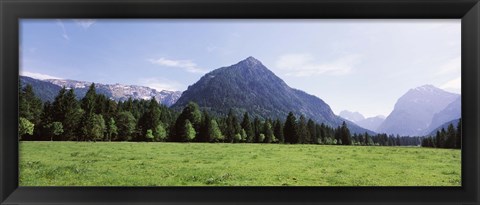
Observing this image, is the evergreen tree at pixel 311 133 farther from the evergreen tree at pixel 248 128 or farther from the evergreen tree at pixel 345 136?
the evergreen tree at pixel 248 128

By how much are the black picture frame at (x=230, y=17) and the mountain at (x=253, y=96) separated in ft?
2.24

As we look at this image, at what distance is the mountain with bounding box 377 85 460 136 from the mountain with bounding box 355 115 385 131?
23mm

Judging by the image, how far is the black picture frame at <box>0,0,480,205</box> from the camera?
1.73m

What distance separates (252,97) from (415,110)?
1.04 m

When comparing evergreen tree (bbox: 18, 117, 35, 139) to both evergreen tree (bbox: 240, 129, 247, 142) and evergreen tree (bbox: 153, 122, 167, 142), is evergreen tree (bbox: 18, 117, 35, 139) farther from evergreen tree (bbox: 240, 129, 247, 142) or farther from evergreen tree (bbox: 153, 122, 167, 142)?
evergreen tree (bbox: 240, 129, 247, 142)

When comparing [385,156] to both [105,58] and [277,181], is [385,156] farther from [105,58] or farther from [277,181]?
[105,58]

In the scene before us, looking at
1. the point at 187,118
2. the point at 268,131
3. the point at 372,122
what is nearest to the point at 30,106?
the point at 187,118

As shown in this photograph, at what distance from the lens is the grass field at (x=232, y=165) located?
212cm

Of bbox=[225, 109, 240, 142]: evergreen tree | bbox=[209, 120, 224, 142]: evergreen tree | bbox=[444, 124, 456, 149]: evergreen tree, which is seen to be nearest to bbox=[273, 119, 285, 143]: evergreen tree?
bbox=[225, 109, 240, 142]: evergreen tree

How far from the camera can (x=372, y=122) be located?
2.39m

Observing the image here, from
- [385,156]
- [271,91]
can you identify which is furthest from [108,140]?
[385,156]

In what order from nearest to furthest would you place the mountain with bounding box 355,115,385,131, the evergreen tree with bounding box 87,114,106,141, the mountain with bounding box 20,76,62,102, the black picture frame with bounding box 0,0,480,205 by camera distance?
the black picture frame with bounding box 0,0,480,205
the mountain with bounding box 20,76,62,102
the evergreen tree with bounding box 87,114,106,141
the mountain with bounding box 355,115,385,131

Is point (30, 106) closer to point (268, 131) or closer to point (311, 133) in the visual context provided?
point (268, 131)

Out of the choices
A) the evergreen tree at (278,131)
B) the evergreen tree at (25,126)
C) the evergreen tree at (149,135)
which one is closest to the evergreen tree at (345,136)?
the evergreen tree at (278,131)
